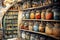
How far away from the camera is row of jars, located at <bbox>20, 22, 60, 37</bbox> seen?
3.37 m

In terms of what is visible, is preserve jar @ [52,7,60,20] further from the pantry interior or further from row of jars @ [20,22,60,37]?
row of jars @ [20,22,60,37]

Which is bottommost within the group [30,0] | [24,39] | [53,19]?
[24,39]

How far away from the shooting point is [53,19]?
11.7 feet

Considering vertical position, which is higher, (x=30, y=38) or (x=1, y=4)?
(x=1, y=4)

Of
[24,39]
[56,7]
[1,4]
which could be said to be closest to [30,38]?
Result: [24,39]

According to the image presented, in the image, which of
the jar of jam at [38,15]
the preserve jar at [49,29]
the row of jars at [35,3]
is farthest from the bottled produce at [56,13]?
the jar of jam at [38,15]

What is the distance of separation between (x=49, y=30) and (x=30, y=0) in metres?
1.71

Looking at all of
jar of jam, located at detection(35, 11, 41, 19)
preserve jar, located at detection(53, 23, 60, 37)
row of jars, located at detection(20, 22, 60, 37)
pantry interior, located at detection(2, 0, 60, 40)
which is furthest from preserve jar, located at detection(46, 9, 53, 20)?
jar of jam, located at detection(35, 11, 41, 19)

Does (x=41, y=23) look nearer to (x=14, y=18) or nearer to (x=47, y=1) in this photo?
(x=47, y=1)

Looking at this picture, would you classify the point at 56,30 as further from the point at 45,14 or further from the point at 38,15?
the point at 38,15

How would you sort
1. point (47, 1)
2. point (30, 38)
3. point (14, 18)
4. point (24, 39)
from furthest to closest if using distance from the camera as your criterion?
point (14, 18), point (24, 39), point (30, 38), point (47, 1)

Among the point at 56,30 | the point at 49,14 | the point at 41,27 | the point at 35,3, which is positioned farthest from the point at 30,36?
the point at 56,30

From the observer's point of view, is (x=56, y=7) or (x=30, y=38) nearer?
(x=56, y=7)

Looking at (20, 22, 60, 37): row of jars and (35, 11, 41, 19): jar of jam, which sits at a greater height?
(35, 11, 41, 19): jar of jam
